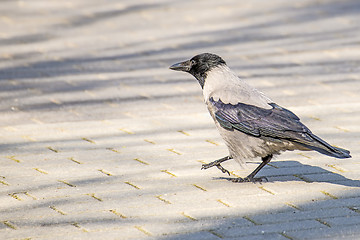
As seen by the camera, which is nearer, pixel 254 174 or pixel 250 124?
pixel 250 124

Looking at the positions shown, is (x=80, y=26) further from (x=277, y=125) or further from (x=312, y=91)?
(x=277, y=125)

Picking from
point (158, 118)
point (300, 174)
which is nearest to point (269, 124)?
point (300, 174)

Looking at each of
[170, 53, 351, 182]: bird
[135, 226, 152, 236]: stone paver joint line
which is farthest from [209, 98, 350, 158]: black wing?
[135, 226, 152, 236]: stone paver joint line

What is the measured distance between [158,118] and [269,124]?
2325 millimetres

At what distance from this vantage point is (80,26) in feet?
38.8

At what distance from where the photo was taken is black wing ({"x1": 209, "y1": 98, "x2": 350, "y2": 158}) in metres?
5.31

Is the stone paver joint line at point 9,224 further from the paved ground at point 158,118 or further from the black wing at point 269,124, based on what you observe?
the black wing at point 269,124

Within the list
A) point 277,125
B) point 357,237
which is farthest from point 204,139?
point 357,237

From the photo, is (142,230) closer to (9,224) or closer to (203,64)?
(9,224)

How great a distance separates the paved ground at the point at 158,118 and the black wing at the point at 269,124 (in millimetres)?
361

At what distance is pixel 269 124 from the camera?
546 cm

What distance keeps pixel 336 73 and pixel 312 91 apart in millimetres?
873

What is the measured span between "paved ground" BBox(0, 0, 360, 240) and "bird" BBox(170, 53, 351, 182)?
0.90 ft

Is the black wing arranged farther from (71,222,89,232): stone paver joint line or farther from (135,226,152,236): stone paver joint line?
(71,222,89,232): stone paver joint line
